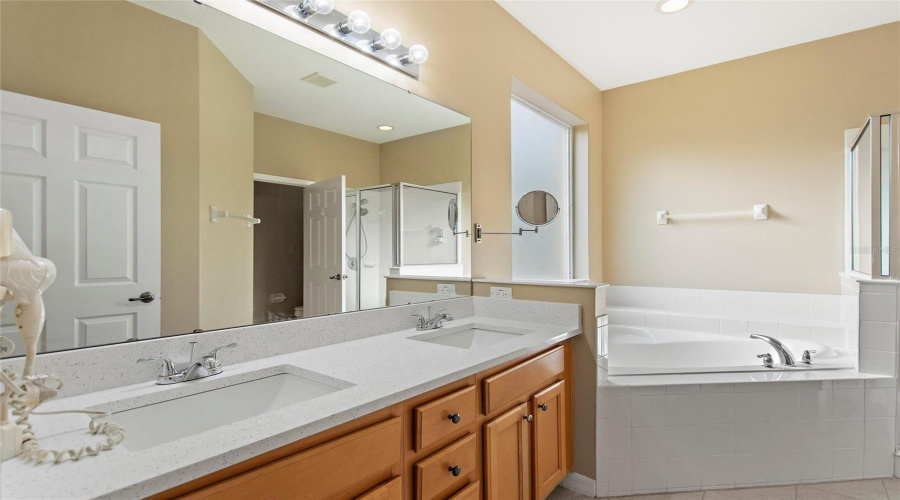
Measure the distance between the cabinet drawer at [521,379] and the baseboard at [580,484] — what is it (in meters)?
0.52

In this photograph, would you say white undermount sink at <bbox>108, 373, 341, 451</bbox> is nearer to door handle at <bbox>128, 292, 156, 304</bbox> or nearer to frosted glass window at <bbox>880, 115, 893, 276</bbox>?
door handle at <bbox>128, 292, 156, 304</bbox>

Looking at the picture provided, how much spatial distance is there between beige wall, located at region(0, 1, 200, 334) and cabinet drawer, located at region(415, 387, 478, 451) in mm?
697

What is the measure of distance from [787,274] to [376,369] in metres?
3.22

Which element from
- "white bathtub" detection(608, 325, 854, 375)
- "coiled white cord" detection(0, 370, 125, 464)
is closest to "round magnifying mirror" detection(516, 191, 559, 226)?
"white bathtub" detection(608, 325, 854, 375)

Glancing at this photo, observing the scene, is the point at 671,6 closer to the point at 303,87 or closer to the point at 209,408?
the point at 303,87

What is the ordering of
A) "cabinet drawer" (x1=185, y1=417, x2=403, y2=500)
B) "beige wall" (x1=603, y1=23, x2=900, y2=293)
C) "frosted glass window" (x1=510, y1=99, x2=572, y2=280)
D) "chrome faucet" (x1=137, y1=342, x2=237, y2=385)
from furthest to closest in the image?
"frosted glass window" (x1=510, y1=99, x2=572, y2=280) → "beige wall" (x1=603, y1=23, x2=900, y2=293) → "chrome faucet" (x1=137, y1=342, x2=237, y2=385) → "cabinet drawer" (x1=185, y1=417, x2=403, y2=500)

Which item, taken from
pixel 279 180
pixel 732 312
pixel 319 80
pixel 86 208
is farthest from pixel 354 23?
pixel 732 312

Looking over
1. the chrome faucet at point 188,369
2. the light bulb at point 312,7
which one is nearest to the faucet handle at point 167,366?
the chrome faucet at point 188,369

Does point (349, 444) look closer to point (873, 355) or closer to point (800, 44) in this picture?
point (873, 355)

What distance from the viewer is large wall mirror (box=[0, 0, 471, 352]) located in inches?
Answer: 38.3

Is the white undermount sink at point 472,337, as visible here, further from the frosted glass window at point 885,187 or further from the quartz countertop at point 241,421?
the frosted glass window at point 885,187

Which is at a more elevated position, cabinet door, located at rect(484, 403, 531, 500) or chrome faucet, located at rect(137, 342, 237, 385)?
chrome faucet, located at rect(137, 342, 237, 385)

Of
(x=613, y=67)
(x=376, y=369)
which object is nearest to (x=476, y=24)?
(x=613, y=67)

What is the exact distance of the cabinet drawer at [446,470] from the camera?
1160 mm
